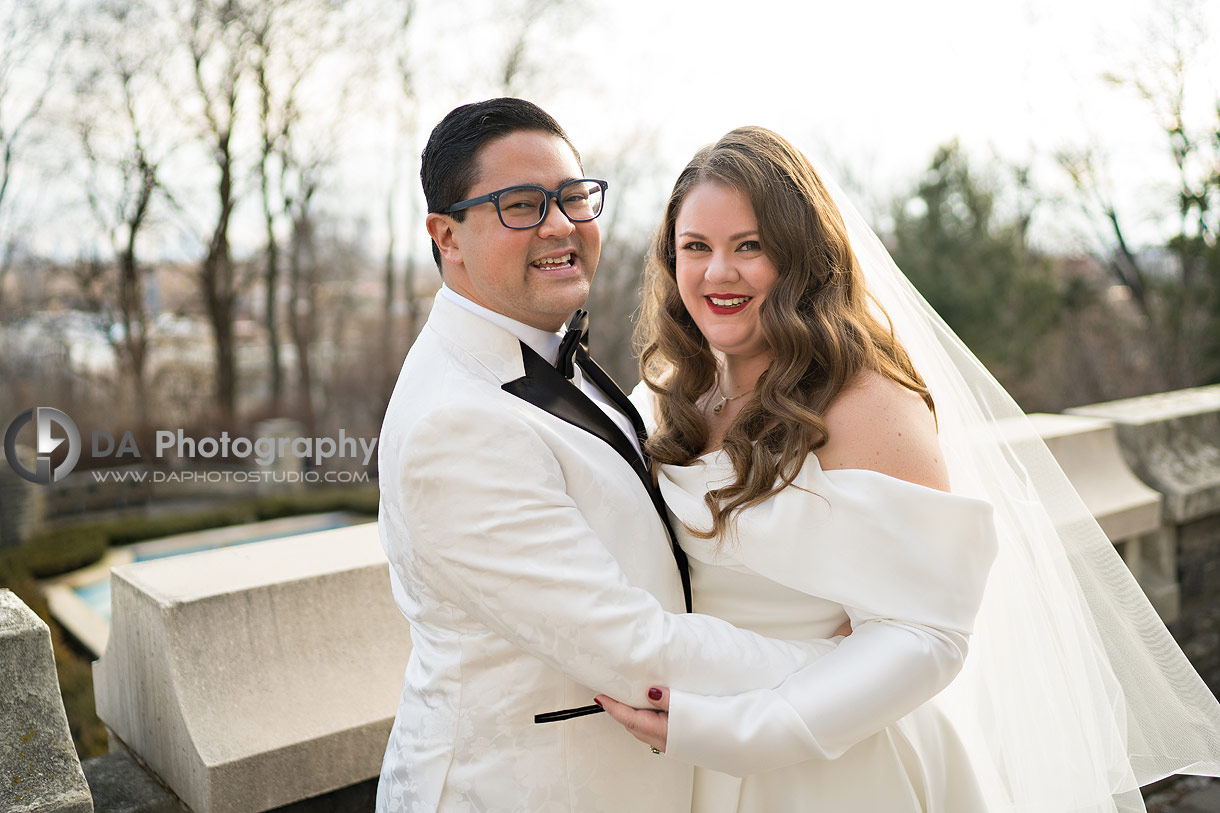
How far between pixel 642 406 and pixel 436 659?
115 centimetres

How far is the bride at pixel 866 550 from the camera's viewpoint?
1.91 m

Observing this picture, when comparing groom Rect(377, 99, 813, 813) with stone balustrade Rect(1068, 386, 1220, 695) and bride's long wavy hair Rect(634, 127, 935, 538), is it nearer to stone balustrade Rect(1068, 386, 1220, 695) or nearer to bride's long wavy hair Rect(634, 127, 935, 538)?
bride's long wavy hair Rect(634, 127, 935, 538)

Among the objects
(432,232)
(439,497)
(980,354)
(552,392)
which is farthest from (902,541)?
(980,354)

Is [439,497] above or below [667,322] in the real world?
below

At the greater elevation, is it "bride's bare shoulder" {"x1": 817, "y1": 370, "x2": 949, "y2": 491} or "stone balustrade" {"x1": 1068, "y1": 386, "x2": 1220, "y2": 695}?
"bride's bare shoulder" {"x1": 817, "y1": 370, "x2": 949, "y2": 491}

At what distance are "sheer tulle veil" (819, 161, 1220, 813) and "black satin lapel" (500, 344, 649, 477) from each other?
85cm

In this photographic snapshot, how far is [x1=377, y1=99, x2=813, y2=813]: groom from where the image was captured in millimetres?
1761

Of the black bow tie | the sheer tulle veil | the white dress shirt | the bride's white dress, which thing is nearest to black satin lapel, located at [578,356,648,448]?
the white dress shirt

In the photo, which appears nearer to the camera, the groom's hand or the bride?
the groom's hand

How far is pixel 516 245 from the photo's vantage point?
6.95 ft

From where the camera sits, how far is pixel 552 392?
2020 millimetres

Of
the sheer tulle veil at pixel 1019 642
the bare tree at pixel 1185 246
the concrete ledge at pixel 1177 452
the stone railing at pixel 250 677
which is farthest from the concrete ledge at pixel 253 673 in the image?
the bare tree at pixel 1185 246

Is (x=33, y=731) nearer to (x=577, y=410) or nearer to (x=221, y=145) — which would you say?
(x=577, y=410)

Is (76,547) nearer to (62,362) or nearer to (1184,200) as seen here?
(62,362)
